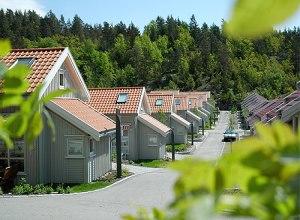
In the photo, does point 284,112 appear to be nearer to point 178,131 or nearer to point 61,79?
point 61,79

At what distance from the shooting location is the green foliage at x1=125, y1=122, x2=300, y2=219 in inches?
19.0

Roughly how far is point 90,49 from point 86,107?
97182 mm

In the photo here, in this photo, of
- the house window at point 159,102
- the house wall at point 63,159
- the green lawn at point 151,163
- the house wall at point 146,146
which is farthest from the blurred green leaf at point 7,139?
the house window at point 159,102

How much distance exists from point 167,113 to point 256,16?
39.1 meters

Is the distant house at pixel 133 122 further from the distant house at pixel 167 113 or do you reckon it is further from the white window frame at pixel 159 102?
the white window frame at pixel 159 102

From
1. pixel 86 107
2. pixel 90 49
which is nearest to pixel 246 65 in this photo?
pixel 90 49

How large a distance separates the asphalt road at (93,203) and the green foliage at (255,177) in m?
12.1

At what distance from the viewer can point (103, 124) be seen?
21844 mm

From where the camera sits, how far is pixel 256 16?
1.45ft

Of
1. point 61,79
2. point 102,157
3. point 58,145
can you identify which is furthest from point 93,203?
point 61,79

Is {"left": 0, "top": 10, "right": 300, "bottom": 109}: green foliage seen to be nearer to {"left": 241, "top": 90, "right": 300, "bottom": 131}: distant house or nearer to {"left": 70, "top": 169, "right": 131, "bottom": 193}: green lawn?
{"left": 241, "top": 90, "right": 300, "bottom": 131}: distant house

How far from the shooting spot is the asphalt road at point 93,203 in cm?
1457

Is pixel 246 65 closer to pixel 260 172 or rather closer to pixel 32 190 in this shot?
pixel 32 190

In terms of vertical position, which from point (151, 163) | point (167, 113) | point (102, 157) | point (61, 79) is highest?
point (61, 79)
